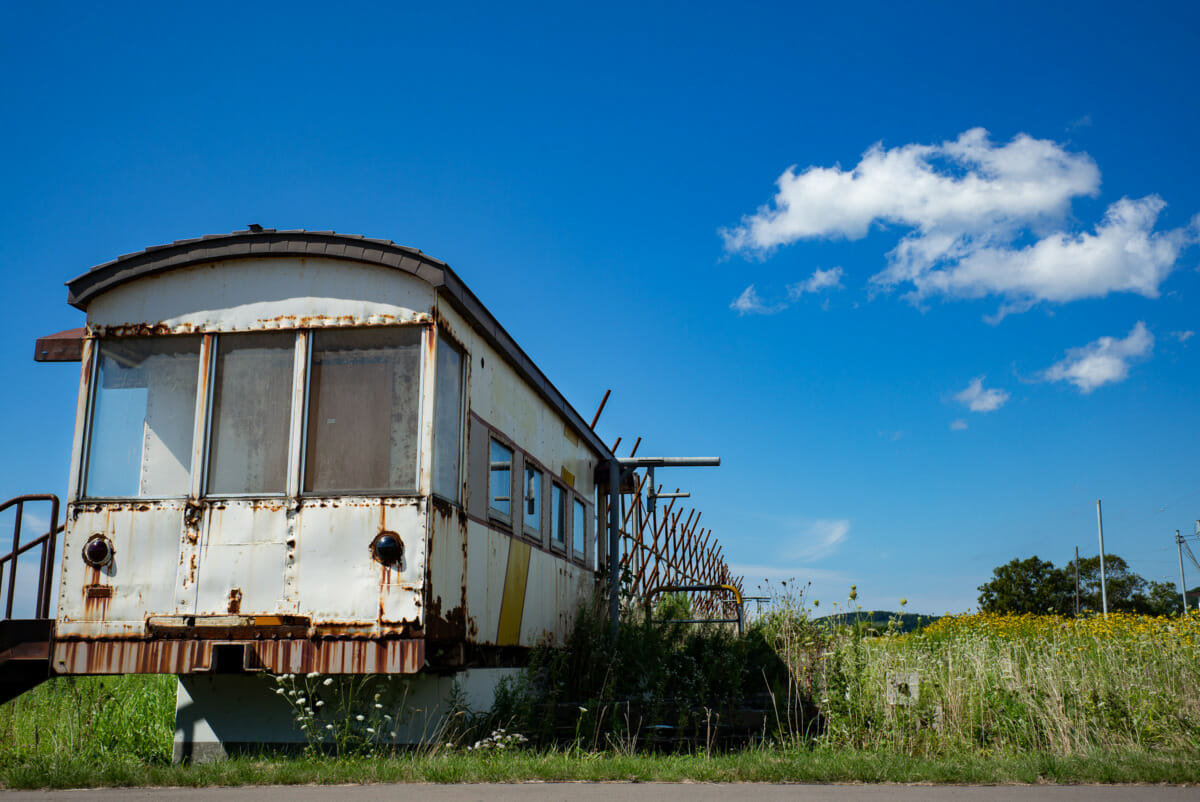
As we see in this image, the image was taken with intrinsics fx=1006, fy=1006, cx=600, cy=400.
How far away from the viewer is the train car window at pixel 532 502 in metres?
10.3

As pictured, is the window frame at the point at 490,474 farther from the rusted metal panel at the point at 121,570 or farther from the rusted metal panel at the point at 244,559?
the rusted metal panel at the point at 121,570

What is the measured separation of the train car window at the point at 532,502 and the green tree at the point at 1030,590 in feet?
127

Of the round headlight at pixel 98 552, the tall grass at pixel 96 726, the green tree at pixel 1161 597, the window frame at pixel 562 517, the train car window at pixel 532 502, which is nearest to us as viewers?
the round headlight at pixel 98 552

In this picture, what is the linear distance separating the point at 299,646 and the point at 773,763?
339cm

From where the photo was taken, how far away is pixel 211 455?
7.59m

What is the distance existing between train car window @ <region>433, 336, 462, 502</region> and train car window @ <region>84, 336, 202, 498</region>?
6.33ft

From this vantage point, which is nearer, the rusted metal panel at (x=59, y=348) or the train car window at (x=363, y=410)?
the train car window at (x=363, y=410)

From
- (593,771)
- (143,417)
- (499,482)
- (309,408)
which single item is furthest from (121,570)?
(593,771)

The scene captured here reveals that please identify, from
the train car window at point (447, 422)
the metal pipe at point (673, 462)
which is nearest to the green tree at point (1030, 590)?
the metal pipe at point (673, 462)

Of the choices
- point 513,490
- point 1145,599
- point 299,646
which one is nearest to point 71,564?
point 299,646

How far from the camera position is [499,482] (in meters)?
9.26

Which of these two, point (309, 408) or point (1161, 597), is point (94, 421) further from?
point (1161, 597)

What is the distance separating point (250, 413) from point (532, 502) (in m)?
3.62

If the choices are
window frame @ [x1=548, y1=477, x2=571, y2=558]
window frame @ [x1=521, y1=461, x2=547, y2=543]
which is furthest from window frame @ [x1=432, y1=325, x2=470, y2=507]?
window frame @ [x1=548, y1=477, x2=571, y2=558]
